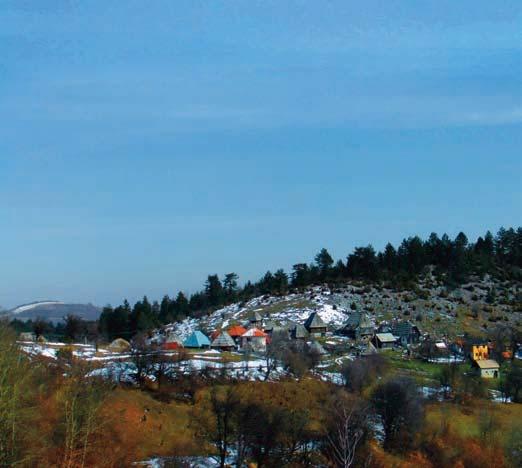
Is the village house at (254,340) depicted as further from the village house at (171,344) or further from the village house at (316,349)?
the village house at (316,349)

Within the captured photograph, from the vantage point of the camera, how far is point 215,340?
73812mm

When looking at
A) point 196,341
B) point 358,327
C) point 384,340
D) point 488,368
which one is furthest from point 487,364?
point 196,341

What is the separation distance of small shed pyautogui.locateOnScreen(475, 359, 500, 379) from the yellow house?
108 inches

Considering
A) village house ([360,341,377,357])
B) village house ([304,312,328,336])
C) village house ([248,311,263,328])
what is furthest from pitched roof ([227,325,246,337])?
village house ([360,341,377,357])

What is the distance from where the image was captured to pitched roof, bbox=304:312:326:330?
8469 centimetres

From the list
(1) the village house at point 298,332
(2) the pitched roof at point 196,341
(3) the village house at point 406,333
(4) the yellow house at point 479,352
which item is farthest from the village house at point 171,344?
(4) the yellow house at point 479,352

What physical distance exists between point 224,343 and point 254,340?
3776 millimetres

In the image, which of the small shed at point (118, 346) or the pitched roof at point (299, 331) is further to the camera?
the pitched roof at point (299, 331)

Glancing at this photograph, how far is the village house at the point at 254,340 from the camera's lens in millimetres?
73812

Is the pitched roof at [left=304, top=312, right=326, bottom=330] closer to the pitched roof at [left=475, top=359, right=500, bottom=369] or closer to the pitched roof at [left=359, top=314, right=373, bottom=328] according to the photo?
the pitched roof at [left=359, top=314, right=373, bottom=328]

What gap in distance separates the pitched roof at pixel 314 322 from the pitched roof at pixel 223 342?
46.7 ft

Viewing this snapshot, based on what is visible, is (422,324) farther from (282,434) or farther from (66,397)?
(66,397)

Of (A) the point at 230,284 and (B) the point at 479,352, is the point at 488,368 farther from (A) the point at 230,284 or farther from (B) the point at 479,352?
(A) the point at 230,284

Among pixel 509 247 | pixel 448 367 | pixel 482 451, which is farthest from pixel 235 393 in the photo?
pixel 509 247
